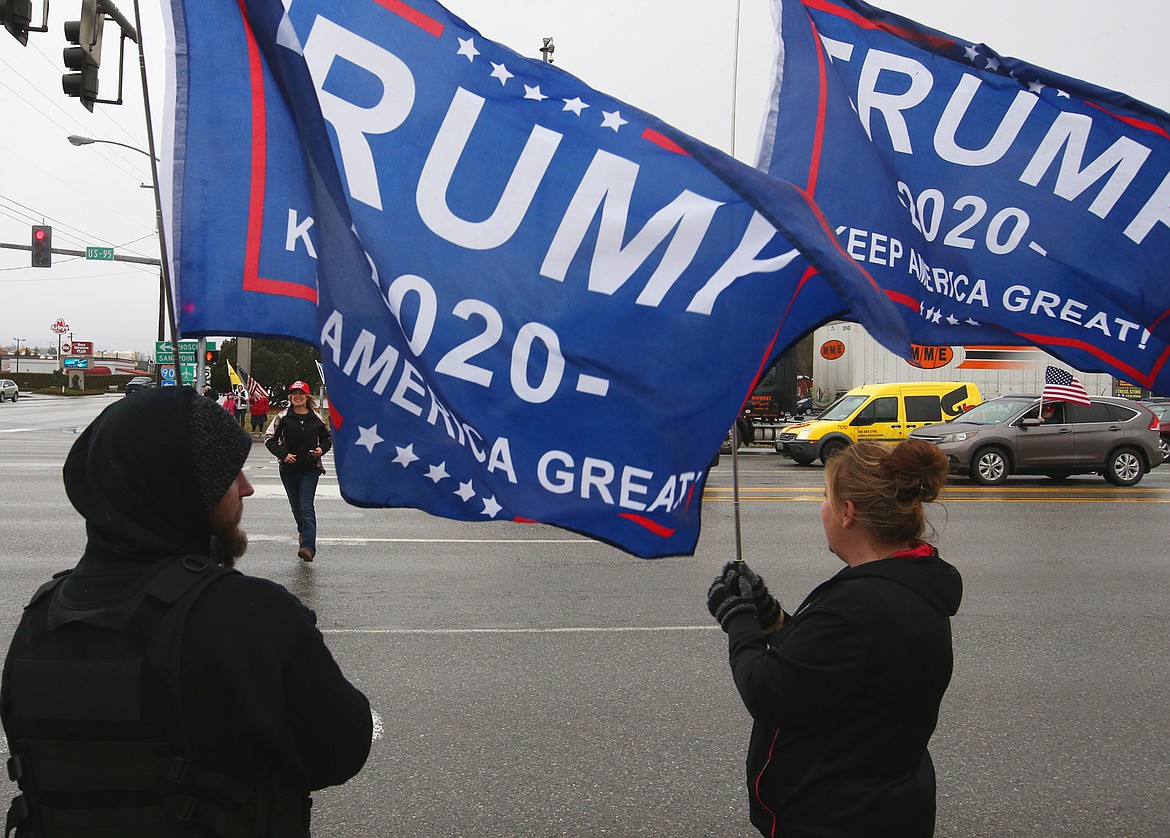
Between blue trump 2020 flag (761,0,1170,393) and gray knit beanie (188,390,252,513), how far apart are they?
2.27m

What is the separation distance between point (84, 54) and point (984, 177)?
9.43m

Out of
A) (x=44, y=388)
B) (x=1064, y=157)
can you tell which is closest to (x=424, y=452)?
(x=1064, y=157)

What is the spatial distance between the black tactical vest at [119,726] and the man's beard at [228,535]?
113 mm

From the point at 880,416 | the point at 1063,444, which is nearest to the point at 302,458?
the point at 1063,444

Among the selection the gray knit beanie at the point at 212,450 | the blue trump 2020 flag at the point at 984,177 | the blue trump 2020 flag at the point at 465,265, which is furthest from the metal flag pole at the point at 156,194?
the blue trump 2020 flag at the point at 984,177

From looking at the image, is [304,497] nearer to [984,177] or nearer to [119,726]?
[984,177]

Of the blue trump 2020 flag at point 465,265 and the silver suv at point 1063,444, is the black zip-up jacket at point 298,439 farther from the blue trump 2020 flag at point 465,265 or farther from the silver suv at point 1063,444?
the silver suv at point 1063,444

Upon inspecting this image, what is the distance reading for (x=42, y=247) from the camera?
23.8m

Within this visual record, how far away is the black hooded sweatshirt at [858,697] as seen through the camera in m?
2.13

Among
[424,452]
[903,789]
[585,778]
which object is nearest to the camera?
[903,789]

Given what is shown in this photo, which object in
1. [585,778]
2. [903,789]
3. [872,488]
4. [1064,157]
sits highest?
[1064,157]

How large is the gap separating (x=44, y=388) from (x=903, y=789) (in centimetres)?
11182

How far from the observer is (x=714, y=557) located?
9836 mm

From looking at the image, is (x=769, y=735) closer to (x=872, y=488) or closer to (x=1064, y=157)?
(x=872, y=488)
